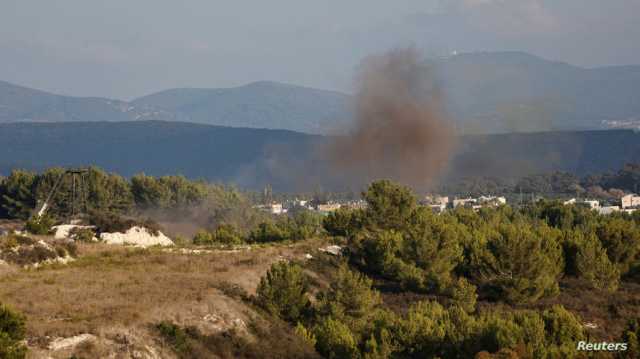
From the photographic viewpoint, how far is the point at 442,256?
148 feet

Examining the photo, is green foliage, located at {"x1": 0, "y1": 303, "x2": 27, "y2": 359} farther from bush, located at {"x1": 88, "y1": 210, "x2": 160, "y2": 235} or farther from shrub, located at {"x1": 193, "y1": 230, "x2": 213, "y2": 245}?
shrub, located at {"x1": 193, "y1": 230, "x2": 213, "y2": 245}

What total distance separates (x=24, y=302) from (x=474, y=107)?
174 meters

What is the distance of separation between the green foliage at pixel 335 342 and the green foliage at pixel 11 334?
355 inches

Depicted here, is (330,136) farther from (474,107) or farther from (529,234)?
(474,107)

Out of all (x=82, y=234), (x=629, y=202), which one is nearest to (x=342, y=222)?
(x=82, y=234)

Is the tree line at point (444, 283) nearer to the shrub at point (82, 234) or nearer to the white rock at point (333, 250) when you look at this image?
the white rock at point (333, 250)

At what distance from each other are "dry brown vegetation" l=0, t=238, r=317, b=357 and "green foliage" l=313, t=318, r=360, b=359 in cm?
331

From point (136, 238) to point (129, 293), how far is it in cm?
2498

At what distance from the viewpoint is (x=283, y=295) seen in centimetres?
3331

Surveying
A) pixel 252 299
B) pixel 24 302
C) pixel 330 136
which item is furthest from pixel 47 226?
pixel 330 136

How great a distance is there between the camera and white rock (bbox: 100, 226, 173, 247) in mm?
53672

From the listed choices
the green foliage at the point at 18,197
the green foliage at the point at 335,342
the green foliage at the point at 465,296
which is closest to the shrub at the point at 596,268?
the green foliage at the point at 465,296

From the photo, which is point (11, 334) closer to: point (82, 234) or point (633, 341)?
point (633, 341)

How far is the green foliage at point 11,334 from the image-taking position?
65.0 ft
